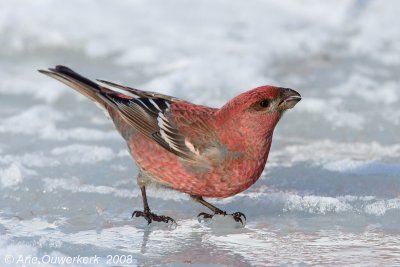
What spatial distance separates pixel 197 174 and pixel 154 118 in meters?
0.55

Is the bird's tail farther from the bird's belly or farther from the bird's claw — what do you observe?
the bird's claw

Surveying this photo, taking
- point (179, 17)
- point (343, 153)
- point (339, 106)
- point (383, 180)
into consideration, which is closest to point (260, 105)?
point (383, 180)

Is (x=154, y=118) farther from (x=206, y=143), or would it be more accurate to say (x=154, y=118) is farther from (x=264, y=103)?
(x=264, y=103)

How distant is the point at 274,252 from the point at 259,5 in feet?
18.3

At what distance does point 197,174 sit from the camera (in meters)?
4.62

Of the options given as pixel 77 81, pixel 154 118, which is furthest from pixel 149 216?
pixel 77 81

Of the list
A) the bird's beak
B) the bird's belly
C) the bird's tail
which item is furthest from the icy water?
the bird's beak

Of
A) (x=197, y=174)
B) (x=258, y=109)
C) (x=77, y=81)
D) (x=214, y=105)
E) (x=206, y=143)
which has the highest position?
(x=214, y=105)

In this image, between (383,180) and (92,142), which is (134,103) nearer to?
(92,142)

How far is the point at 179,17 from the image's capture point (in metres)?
9.05

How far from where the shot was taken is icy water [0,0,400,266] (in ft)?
14.1

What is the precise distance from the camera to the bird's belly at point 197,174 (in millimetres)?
4551

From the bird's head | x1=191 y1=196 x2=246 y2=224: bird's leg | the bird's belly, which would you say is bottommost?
x1=191 y1=196 x2=246 y2=224: bird's leg

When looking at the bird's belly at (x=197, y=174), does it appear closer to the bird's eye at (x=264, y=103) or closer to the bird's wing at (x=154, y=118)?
the bird's wing at (x=154, y=118)
